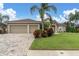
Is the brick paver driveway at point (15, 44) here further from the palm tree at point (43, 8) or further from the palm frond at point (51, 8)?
the palm frond at point (51, 8)

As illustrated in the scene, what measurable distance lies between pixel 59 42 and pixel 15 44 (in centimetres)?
73

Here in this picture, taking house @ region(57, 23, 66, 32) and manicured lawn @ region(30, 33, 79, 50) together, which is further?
house @ region(57, 23, 66, 32)

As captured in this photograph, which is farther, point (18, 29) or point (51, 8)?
point (18, 29)

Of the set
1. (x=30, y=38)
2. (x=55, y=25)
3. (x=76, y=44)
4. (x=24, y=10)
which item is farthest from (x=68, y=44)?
(x=24, y=10)

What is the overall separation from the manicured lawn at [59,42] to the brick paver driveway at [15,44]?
4.7 inches

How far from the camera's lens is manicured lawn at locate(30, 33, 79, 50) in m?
4.11

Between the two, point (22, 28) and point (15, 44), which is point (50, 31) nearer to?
point (22, 28)

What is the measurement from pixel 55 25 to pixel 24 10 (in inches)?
22.4

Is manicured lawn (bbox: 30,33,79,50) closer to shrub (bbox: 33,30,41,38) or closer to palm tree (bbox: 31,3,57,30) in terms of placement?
shrub (bbox: 33,30,41,38)

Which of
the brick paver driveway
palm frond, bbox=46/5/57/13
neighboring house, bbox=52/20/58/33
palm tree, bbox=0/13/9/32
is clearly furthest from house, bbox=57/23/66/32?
palm tree, bbox=0/13/9/32

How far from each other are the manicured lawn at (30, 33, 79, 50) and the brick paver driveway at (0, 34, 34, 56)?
0.12m

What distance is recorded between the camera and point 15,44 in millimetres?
4191

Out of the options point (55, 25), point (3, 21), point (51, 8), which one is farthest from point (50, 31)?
point (3, 21)

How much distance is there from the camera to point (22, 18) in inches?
Answer: 166
